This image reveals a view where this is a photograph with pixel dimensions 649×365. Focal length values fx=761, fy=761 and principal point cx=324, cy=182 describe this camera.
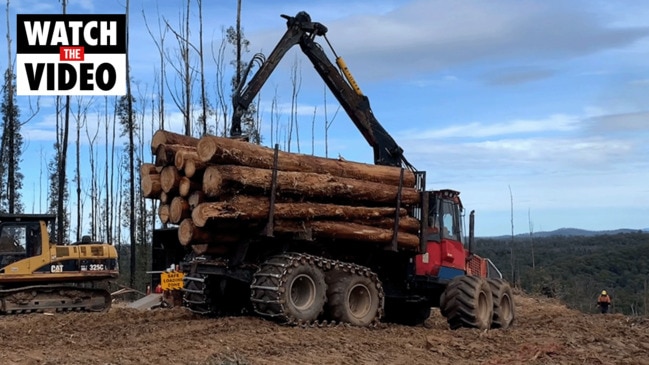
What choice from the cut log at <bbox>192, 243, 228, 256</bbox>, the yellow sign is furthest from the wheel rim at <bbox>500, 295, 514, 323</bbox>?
the yellow sign

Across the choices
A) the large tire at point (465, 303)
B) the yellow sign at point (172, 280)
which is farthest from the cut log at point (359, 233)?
the yellow sign at point (172, 280)

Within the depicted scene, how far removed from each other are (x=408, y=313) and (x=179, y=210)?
6304mm

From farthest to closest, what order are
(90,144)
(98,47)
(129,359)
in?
(90,144), (98,47), (129,359)

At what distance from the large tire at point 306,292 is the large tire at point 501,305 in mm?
4334

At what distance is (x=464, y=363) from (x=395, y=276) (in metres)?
5.21

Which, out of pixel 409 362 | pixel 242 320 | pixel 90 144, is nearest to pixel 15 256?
pixel 242 320

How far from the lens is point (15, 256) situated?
1808 centimetres

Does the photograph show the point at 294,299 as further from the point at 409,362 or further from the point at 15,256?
the point at 15,256

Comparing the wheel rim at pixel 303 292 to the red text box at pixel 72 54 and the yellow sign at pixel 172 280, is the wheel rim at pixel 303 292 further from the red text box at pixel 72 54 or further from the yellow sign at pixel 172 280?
the yellow sign at pixel 172 280

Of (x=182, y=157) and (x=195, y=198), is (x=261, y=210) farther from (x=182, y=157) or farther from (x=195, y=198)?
(x=182, y=157)

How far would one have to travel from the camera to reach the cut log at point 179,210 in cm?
1177

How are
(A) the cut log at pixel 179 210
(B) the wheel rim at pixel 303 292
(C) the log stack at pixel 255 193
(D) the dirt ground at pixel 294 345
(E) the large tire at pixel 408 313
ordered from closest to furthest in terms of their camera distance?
(D) the dirt ground at pixel 294 345 → (C) the log stack at pixel 255 193 → (A) the cut log at pixel 179 210 → (B) the wheel rim at pixel 303 292 → (E) the large tire at pixel 408 313

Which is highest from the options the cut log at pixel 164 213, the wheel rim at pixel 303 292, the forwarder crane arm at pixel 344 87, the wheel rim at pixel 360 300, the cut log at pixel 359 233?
the forwarder crane arm at pixel 344 87

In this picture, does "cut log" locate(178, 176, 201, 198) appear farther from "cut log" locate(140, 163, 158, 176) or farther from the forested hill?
the forested hill
